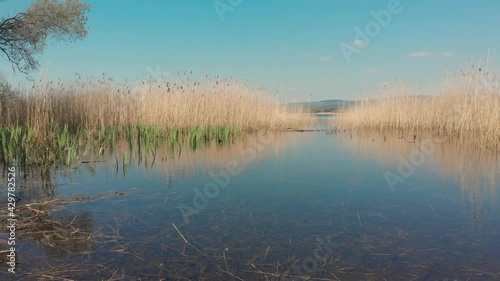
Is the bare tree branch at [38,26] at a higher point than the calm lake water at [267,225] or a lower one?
higher

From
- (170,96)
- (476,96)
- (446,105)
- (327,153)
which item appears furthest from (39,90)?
(446,105)

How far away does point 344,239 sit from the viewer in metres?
2.37

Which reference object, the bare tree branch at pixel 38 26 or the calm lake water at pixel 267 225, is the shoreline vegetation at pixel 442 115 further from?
the bare tree branch at pixel 38 26

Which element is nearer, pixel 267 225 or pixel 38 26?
pixel 267 225

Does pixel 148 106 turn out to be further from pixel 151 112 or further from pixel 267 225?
pixel 267 225

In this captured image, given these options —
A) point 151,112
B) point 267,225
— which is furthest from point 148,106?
point 267,225

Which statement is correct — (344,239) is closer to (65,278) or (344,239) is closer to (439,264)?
(439,264)

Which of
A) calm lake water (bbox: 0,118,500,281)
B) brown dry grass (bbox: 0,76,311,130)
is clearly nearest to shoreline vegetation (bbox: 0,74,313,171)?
brown dry grass (bbox: 0,76,311,130)

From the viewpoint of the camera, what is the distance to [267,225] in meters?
2.65

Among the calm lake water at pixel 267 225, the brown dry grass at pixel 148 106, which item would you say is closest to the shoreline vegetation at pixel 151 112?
the brown dry grass at pixel 148 106

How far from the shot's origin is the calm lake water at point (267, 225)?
1.93 metres

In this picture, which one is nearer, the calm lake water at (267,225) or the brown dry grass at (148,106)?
the calm lake water at (267,225)

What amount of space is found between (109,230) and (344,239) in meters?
1.68

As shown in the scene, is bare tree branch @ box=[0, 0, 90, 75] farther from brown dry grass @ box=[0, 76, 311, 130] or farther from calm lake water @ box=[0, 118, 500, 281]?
calm lake water @ box=[0, 118, 500, 281]
